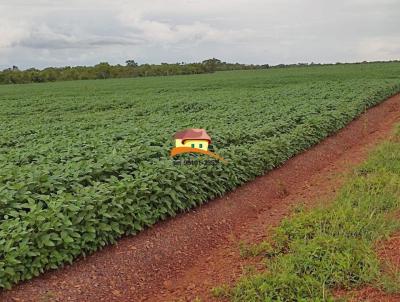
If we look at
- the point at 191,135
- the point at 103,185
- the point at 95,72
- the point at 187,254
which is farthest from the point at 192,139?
the point at 95,72

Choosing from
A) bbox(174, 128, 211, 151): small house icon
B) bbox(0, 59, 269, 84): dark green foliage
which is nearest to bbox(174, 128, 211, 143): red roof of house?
bbox(174, 128, 211, 151): small house icon

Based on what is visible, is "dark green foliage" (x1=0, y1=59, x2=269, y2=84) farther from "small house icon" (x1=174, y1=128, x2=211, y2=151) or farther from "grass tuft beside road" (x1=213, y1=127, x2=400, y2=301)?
"grass tuft beside road" (x1=213, y1=127, x2=400, y2=301)

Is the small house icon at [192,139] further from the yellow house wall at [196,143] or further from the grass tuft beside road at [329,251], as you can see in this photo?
the grass tuft beside road at [329,251]

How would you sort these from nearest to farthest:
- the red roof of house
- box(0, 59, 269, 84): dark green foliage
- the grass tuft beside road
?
the grass tuft beside road, the red roof of house, box(0, 59, 269, 84): dark green foliage

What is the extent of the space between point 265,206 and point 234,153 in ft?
3.51

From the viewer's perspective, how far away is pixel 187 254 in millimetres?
5500

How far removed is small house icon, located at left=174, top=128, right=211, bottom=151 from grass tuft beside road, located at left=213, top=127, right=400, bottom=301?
1929 millimetres

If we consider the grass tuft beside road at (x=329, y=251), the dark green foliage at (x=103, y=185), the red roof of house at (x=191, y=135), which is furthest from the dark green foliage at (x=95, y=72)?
the grass tuft beside road at (x=329, y=251)

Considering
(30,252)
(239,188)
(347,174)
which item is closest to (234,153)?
(239,188)

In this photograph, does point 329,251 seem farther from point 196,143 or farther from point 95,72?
point 95,72

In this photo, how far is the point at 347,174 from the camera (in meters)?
8.12

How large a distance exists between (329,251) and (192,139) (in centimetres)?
325

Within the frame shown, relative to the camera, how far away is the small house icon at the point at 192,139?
710 cm

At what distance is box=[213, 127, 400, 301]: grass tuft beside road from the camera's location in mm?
4141
